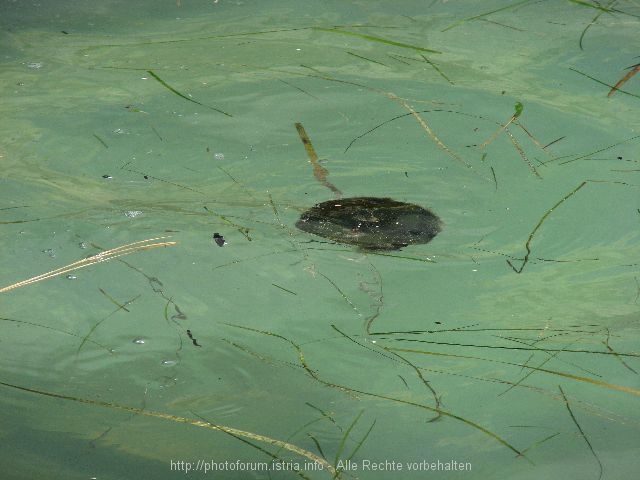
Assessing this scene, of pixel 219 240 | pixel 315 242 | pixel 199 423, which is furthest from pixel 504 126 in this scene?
pixel 199 423

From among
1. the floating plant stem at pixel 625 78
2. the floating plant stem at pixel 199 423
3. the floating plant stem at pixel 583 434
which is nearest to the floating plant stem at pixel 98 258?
the floating plant stem at pixel 199 423

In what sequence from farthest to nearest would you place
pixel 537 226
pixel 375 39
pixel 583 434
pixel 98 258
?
pixel 375 39, pixel 537 226, pixel 98 258, pixel 583 434

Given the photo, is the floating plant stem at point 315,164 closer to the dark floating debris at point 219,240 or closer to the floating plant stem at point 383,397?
the dark floating debris at point 219,240

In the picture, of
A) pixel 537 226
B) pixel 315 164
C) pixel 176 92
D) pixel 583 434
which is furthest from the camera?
pixel 176 92

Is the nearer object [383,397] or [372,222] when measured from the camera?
[383,397]

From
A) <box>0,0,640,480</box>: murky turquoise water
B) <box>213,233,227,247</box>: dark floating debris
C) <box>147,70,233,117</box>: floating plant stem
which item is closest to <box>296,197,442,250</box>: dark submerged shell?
<box>0,0,640,480</box>: murky turquoise water

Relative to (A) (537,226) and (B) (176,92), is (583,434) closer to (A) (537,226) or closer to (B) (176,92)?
(A) (537,226)
